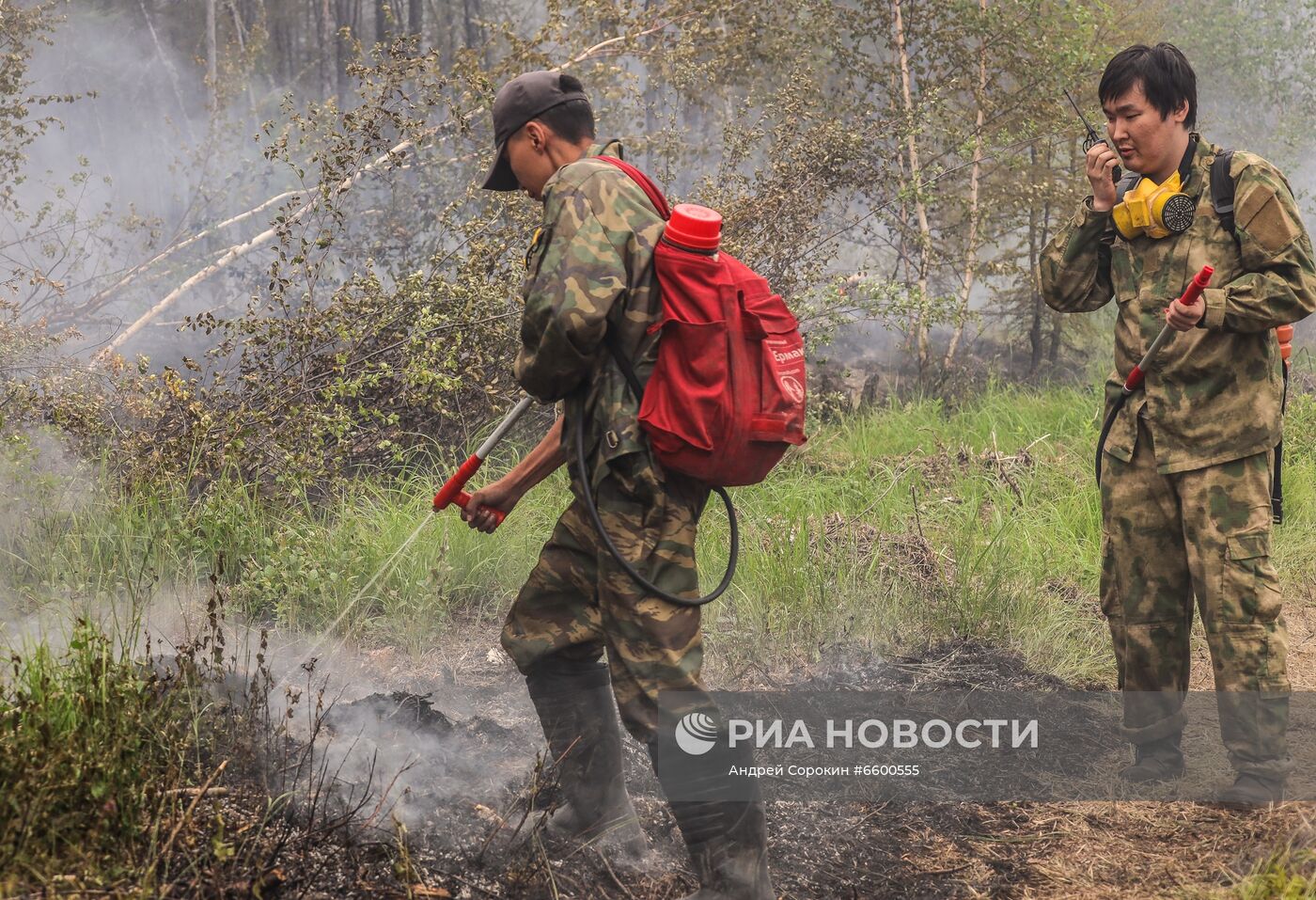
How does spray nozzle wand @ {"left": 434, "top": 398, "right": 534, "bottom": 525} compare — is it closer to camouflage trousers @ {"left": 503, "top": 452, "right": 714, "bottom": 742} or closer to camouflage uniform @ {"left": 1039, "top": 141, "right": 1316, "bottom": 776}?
camouflage trousers @ {"left": 503, "top": 452, "right": 714, "bottom": 742}

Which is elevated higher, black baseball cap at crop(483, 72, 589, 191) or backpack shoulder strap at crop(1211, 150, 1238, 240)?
black baseball cap at crop(483, 72, 589, 191)

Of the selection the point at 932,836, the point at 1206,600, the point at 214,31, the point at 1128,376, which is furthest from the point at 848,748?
the point at 214,31

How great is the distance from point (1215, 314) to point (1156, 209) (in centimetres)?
41

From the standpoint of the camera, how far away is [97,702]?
283cm

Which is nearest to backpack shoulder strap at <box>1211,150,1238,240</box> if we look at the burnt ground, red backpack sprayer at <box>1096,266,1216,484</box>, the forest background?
red backpack sprayer at <box>1096,266,1216,484</box>

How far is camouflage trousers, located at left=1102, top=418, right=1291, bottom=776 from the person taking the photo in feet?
11.5

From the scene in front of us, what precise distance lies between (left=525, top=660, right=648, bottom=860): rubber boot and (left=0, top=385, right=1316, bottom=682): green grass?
1.51m

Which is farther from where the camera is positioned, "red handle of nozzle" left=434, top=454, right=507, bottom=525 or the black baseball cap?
"red handle of nozzle" left=434, top=454, right=507, bottom=525

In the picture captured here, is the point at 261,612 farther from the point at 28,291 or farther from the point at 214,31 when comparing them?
the point at 214,31

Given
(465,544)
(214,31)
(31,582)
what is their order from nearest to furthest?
(31,582)
(465,544)
(214,31)

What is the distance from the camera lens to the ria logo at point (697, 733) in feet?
9.11

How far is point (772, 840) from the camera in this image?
349 cm

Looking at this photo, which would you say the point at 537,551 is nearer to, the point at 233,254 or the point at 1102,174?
the point at 1102,174

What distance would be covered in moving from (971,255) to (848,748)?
7.66 metres
